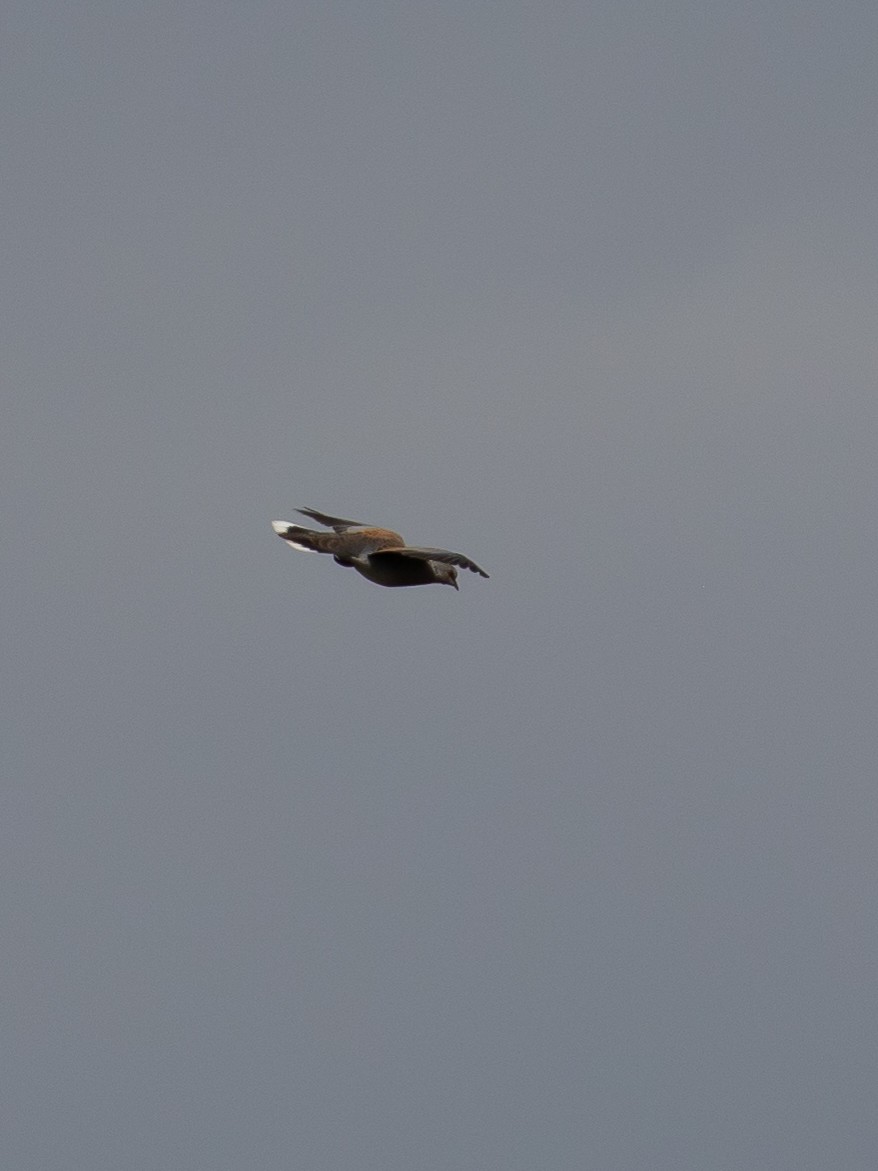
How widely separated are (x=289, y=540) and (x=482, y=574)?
259 inches

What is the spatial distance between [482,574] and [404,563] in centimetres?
350

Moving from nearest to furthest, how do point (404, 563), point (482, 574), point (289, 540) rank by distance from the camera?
point (482, 574), point (404, 563), point (289, 540)

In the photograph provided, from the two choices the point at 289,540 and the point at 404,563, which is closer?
the point at 404,563

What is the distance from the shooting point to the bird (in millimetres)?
40188

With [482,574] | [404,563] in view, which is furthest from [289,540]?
[482,574]

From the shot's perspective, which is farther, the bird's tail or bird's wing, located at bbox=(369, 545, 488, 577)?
the bird's tail

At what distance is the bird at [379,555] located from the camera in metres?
40.2

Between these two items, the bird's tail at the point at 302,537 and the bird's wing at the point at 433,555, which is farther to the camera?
the bird's tail at the point at 302,537

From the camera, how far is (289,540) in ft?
141

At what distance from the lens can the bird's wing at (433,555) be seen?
36750 millimetres

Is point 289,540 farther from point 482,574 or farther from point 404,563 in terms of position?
point 482,574

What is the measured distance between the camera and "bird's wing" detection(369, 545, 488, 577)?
36750mm

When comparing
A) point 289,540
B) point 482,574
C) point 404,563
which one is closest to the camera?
point 482,574

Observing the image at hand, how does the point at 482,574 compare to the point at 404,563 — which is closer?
the point at 482,574
